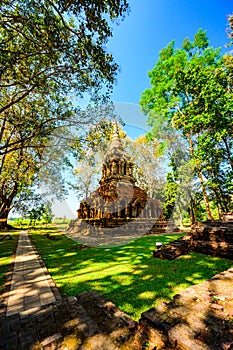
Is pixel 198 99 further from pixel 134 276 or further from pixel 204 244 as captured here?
pixel 134 276

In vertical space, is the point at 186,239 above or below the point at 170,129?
below

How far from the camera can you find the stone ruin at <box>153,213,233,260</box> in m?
6.85

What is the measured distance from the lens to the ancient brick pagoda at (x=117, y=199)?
18188mm

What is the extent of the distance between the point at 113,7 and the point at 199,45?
1741cm

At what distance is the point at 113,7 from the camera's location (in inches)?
220

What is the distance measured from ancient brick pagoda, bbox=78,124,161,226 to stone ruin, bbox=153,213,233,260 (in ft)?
27.7

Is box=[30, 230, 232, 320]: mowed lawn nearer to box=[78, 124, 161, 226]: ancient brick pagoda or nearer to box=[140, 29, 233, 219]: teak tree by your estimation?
box=[78, 124, 161, 226]: ancient brick pagoda

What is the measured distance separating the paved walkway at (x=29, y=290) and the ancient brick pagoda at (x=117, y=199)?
9601 millimetres

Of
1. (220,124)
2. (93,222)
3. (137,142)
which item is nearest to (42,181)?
(93,222)

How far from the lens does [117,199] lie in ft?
61.5

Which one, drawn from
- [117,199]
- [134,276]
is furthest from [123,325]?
[117,199]

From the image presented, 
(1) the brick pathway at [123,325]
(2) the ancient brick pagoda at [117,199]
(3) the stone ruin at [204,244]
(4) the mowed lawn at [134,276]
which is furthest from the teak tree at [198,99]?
(1) the brick pathway at [123,325]

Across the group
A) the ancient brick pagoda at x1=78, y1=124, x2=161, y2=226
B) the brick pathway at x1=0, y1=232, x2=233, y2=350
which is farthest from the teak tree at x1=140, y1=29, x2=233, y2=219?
the brick pathway at x1=0, y1=232, x2=233, y2=350

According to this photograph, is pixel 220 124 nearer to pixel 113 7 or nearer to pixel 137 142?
pixel 113 7
